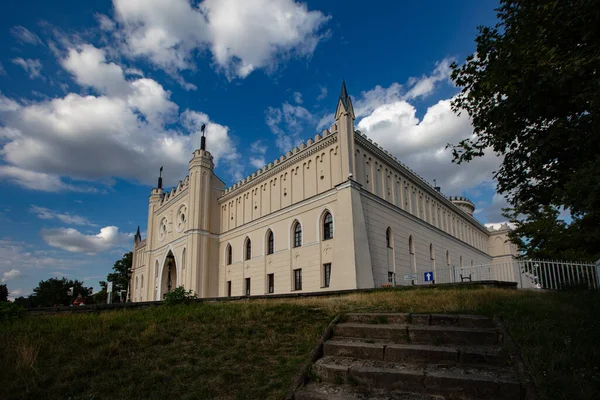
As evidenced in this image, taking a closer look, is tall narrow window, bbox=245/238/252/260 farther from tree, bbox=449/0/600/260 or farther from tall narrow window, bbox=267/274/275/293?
tree, bbox=449/0/600/260

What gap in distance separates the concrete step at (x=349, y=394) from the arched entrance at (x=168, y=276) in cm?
4045

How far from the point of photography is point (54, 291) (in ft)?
223

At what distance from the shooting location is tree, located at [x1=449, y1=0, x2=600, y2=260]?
7.49m

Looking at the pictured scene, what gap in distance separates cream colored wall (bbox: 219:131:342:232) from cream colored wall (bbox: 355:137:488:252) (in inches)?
80.5

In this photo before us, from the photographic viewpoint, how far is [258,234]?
31438 millimetres

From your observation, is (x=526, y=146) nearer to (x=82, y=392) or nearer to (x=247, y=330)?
(x=247, y=330)

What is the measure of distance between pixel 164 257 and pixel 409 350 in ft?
134

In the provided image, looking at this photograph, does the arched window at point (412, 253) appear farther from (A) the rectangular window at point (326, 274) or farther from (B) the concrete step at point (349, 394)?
(B) the concrete step at point (349, 394)

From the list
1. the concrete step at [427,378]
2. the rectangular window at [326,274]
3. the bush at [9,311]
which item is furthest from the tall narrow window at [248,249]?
the concrete step at [427,378]

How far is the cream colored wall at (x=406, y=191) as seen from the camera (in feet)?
86.3

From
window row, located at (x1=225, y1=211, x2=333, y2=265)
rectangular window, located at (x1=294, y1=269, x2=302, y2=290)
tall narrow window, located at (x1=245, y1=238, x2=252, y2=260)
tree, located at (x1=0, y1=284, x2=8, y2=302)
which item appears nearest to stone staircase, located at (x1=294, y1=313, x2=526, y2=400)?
window row, located at (x1=225, y1=211, x2=333, y2=265)

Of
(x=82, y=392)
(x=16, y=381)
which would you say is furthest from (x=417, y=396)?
(x=16, y=381)

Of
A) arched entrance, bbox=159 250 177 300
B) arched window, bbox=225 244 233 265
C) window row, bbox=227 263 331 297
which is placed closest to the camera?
window row, bbox=227 263 331 297

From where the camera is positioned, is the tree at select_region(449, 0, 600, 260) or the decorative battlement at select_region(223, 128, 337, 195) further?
the decorative battlement at select_region(223, 128, 337, 195)
